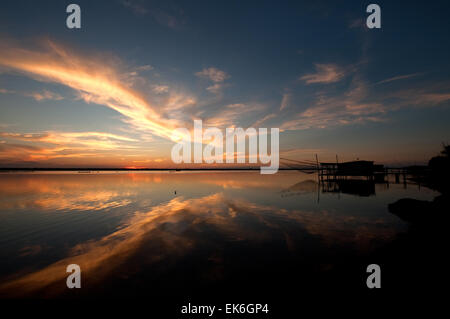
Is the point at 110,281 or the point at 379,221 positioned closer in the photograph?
the point at 110,281

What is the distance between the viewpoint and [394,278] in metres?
7.64

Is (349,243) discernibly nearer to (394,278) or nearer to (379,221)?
(394,278)

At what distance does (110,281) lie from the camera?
8.40m

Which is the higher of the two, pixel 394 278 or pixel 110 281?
pixel 394 278
